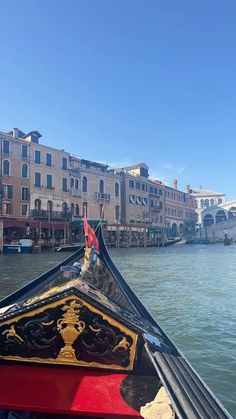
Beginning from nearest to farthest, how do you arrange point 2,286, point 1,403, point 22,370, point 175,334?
point 1,403
point 22,370
point 175,334
point 2,286

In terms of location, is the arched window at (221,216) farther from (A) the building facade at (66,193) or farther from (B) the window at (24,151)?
(B) the window at (24,151)

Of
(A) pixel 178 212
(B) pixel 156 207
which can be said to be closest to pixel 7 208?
(B) pixel 156 207

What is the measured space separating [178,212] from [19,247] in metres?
29.1

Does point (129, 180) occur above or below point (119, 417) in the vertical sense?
above

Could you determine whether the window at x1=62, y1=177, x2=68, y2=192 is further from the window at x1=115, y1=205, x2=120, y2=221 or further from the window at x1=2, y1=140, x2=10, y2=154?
the window at x1=115, y1=205, x2=120, y2=221

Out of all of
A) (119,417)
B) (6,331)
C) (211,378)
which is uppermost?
(6,331)

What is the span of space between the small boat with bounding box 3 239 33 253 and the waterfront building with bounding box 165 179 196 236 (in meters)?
23.7

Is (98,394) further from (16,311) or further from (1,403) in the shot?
(16,311)

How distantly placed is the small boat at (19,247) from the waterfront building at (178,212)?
23.7 m

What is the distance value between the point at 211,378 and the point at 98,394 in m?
1.66

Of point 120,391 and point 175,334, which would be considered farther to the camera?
point 175,334

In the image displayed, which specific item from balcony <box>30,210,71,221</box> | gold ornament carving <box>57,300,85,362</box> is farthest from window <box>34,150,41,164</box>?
gold ornament carving <box>57,300,85,362</box>

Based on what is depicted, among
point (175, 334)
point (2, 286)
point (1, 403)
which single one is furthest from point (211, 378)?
point (2, 286)

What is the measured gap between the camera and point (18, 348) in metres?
1.83
